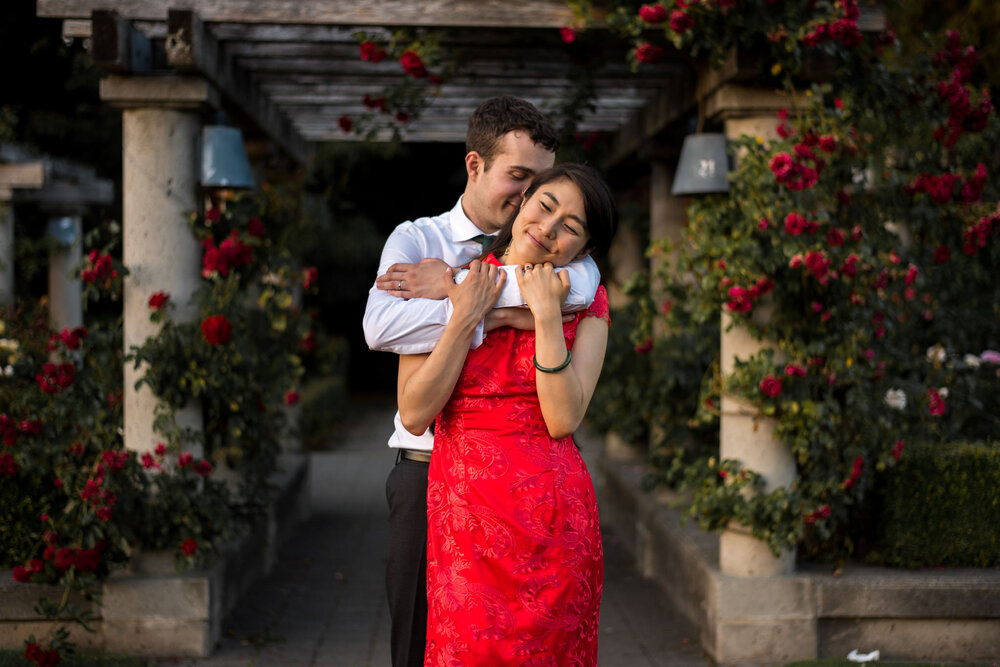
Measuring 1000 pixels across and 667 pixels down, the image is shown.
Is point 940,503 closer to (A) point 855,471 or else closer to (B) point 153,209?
(A) point 855,471

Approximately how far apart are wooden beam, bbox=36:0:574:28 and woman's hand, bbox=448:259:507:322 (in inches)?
93.4

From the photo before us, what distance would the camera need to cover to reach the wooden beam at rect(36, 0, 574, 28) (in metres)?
4.33

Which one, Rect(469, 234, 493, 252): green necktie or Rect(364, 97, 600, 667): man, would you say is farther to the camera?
Rect(469, 234, 493, 252): green necktie

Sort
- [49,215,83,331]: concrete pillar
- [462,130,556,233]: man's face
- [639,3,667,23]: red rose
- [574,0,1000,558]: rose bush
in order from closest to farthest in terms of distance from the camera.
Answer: [462,130,556,233]: man's face → [639,3,667,23]: red rose → [574,0,1000,558]: rose bush → [49,215,83,331]: concrete pillar

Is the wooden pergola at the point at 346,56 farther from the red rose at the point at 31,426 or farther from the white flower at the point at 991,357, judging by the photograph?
the white flower at the point at 991,357

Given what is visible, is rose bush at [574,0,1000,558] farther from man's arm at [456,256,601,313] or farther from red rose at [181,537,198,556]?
red rose at [181,537,198,556]

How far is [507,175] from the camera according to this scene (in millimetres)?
2666

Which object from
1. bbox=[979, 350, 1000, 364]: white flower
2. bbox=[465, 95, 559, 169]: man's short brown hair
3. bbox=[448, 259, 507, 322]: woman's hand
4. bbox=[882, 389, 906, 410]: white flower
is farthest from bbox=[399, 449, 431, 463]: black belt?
bbox=[979, 350, 1000, 364]: white flower

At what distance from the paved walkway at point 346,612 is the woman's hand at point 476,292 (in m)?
2.88

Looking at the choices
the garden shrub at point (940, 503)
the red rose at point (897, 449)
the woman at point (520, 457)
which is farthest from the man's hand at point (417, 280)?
the garden shrub at point (940, 503)

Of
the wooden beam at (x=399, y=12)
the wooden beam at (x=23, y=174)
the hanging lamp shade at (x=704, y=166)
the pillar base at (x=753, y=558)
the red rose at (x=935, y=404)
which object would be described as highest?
the wooden beam at (x=399, y=12)

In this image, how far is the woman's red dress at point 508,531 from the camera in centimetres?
221

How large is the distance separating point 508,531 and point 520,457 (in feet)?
0.52

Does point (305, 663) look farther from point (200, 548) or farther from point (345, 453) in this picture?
point (345, 453)
